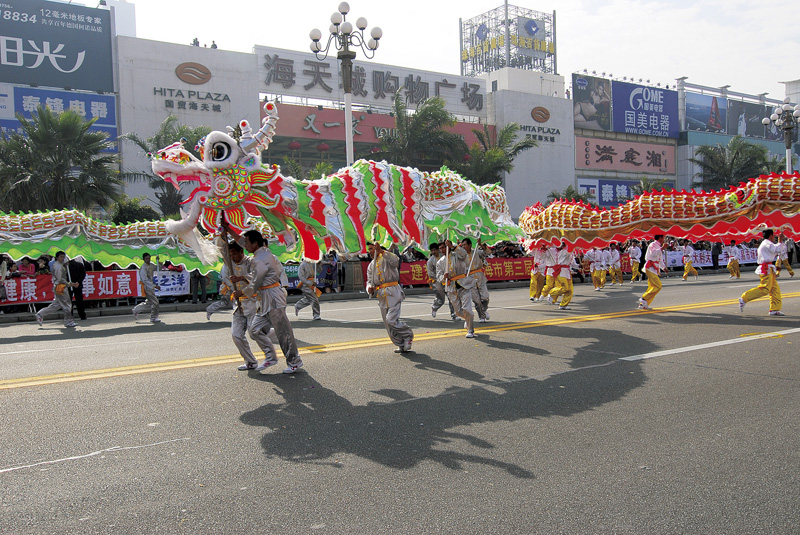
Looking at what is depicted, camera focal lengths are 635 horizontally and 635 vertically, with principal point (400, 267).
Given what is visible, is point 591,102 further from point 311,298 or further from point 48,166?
point 311,298

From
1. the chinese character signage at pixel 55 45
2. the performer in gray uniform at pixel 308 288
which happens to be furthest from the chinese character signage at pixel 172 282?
the chinese character signage at pixel 55 45

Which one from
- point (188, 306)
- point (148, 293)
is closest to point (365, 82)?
point (188, 306)

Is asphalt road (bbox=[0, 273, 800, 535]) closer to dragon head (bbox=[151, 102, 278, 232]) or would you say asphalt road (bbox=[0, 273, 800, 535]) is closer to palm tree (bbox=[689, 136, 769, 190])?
dragon head (bbox=[151, 102, 278, 232])

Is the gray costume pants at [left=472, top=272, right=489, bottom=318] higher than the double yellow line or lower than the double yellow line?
higher

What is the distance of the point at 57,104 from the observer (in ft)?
94.5

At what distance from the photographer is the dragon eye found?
8031mm

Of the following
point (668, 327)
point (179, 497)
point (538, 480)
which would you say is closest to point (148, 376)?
point (179, 497)

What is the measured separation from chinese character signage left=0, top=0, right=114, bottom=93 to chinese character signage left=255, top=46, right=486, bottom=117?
26.1 ft

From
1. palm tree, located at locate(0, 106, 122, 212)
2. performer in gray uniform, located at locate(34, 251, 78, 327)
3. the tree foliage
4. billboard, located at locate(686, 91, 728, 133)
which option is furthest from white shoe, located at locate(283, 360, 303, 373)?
billboard, located at locate(686, 91, 728, 133)

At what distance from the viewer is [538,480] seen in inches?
162

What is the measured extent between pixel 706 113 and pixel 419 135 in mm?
34583

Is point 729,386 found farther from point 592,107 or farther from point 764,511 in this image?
point 592,107

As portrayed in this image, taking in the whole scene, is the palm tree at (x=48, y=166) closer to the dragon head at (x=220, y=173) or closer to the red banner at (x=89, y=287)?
the red banner at (x=89, y=287)

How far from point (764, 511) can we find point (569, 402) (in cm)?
245
